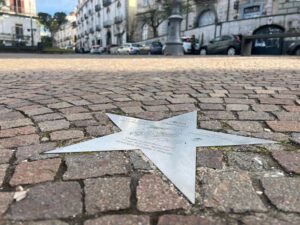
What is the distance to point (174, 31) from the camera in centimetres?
1670

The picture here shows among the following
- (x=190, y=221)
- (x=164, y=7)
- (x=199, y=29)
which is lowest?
(x=190, y=221)

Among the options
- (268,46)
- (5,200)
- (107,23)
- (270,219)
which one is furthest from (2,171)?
(107,23)

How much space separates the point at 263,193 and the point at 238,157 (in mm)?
384

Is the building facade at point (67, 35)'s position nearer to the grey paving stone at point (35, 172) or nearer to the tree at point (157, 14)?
the tree at point (157, 14)

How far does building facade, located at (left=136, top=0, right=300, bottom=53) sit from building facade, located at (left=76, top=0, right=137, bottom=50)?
36.1 ft

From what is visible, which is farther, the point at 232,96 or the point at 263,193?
the point at 232,96

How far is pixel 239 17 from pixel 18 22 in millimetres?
29635

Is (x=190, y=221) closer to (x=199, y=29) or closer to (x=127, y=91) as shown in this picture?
(x=127, y=91)

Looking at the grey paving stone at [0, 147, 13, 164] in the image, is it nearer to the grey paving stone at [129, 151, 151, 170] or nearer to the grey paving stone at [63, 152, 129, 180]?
the grey paving stone at [63, 152, 129, 180]

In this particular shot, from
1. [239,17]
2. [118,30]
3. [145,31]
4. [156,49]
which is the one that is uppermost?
[239,17]

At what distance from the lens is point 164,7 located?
3178 centimetres

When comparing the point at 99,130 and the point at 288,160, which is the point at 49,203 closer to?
the point at 99,130

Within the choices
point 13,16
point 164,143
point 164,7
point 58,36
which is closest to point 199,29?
point 164,7

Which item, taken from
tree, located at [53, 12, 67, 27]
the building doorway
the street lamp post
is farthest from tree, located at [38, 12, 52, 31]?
the building doorway
